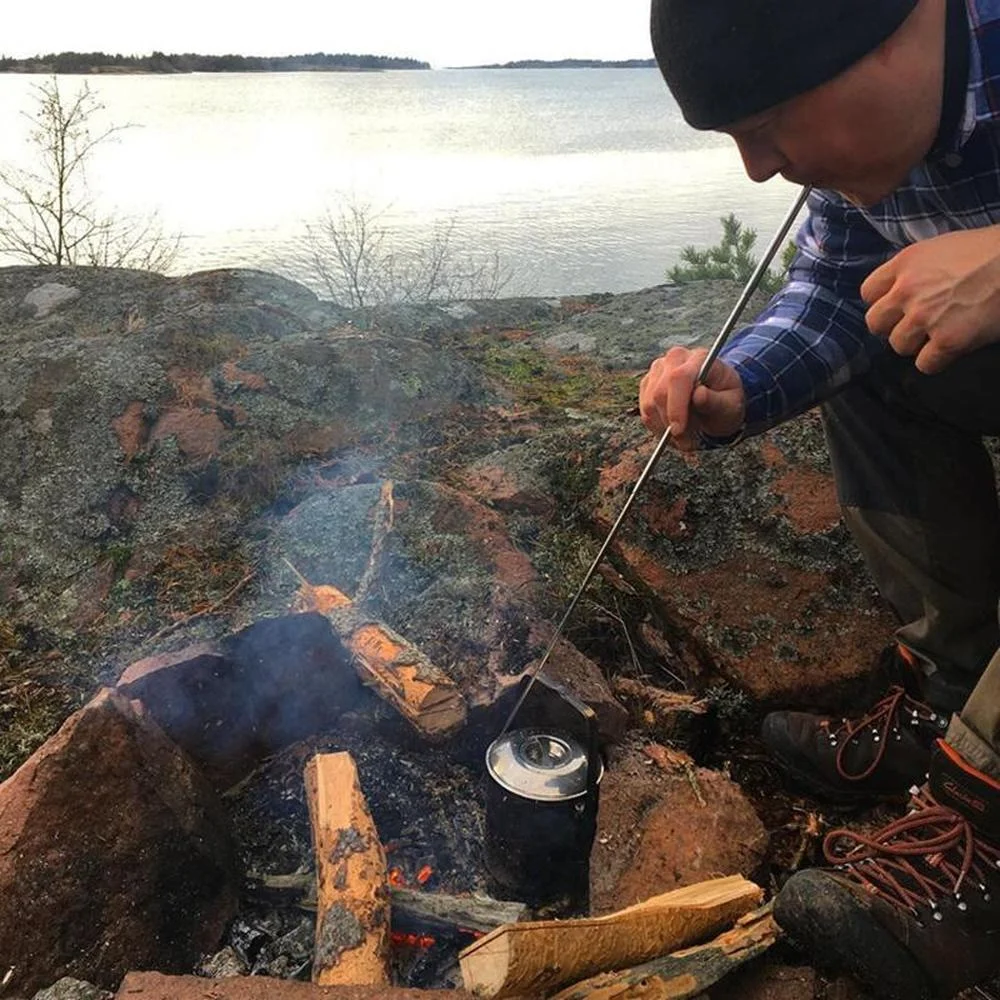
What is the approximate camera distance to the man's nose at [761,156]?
131 centimetres

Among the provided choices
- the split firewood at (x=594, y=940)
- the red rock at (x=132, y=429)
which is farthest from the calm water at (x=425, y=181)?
the split firewood at (x=594, y=940)

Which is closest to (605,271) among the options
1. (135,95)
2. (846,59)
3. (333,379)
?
(333,379)

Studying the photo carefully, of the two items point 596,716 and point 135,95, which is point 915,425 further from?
point 135,95

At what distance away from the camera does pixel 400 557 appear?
2.62 metres

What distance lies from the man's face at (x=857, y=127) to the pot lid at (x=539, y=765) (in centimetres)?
124

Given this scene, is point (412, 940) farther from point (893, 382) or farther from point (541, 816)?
point (893, 382)

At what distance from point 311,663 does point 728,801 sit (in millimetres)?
1109

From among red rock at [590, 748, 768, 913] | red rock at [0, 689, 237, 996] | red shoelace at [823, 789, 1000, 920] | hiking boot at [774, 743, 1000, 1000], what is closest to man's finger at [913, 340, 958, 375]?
hiking boot at [774, 743, 1000, 1000]

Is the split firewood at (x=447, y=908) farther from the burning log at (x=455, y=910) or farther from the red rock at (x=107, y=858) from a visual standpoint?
the red rock at (x=107, y=858)

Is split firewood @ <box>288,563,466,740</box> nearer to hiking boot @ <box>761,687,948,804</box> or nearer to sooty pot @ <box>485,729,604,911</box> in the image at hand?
sooty pot @ <box>485,729,604,911</box>

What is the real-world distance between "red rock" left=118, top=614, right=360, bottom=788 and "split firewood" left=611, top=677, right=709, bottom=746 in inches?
29.7

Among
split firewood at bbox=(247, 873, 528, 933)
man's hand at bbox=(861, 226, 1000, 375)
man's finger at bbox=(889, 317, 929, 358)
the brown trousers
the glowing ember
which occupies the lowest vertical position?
the glowing ember

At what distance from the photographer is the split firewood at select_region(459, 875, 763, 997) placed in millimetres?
1264

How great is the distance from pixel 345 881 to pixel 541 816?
419 millimetres
